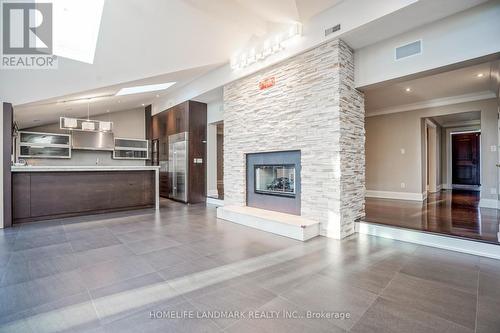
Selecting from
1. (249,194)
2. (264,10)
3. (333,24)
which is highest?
(264,10)

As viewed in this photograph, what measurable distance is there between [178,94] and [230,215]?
4528 mm

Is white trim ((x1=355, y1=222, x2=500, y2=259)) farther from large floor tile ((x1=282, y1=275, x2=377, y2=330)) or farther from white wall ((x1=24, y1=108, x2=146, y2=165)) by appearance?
white wall ((x1=24, y1=108, x2=146, y2=165))

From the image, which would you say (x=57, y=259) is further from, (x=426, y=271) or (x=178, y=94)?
(x=178, y=94)

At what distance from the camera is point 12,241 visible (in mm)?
3428

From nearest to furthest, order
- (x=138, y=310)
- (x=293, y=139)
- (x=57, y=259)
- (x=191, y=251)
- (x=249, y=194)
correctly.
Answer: (x=138, y=310)
(x=57, y=259)
(x=191, y=251)
(x=293, y=139)
(x=249, y=194)

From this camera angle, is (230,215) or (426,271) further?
(230,215)

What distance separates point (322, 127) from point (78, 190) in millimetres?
5107

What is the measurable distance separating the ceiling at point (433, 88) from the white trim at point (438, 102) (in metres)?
0.06

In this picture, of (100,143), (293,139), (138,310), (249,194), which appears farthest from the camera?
(100,143)

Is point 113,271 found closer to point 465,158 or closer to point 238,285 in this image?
point 238,285

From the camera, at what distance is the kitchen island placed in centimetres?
457

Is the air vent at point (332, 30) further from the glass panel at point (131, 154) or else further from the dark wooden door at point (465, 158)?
the dark wooden door at point (465, 158)

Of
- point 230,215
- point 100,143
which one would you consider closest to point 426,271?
point 230,215

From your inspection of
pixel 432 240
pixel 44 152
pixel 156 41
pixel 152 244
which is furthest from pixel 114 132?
pixel 432 240
